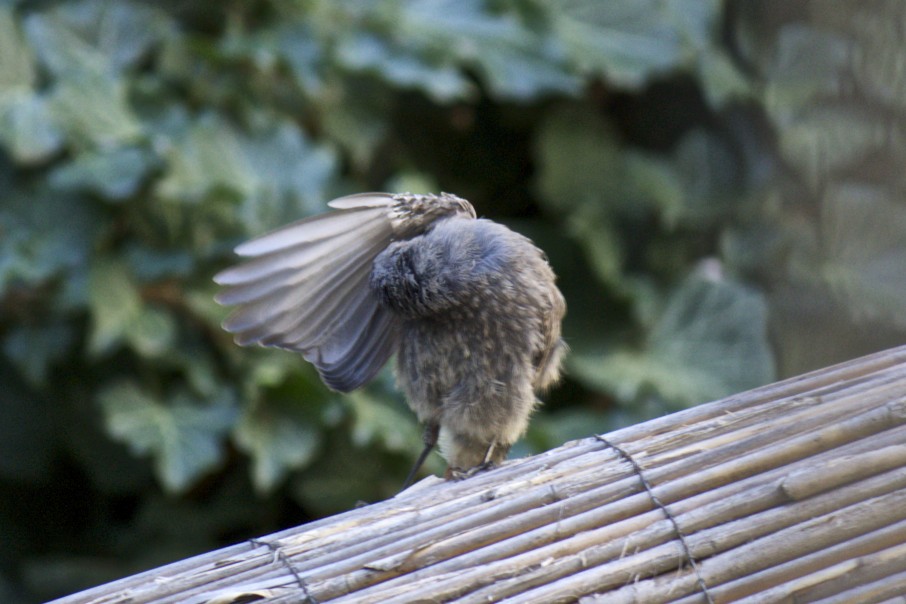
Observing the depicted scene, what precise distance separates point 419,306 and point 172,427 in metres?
1.04

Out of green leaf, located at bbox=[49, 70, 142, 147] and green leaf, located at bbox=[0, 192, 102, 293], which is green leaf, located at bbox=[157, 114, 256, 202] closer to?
green leaf, located at bbox=[49, 70, 142, 147]

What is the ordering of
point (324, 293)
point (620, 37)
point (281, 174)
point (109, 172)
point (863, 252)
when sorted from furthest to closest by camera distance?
point (620, 37) → point (281, 174) → point (109, 172) → point (324, 293) → point (863, 252)

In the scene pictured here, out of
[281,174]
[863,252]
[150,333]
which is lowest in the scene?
[150,333]

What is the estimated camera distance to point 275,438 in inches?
104

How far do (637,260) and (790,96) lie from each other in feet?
9.17

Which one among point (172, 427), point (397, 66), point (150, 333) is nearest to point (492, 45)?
point (397, 66)

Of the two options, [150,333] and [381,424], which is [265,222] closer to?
[150,333]

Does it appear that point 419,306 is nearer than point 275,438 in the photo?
Yes

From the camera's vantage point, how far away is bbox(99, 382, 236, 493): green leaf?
2.54 metres

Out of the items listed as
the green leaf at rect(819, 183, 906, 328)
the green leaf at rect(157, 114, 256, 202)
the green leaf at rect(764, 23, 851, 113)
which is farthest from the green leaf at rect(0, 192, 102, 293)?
the green leaf at rect(819, 183, 906, 328)

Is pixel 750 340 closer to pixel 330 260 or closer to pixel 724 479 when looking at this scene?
pixel 330 260

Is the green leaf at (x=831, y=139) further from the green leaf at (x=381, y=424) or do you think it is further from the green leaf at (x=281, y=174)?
the green leaf at (x=281, y=174)

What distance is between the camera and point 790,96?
69 centimetres

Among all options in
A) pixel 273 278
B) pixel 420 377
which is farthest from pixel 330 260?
pixel 420 377
